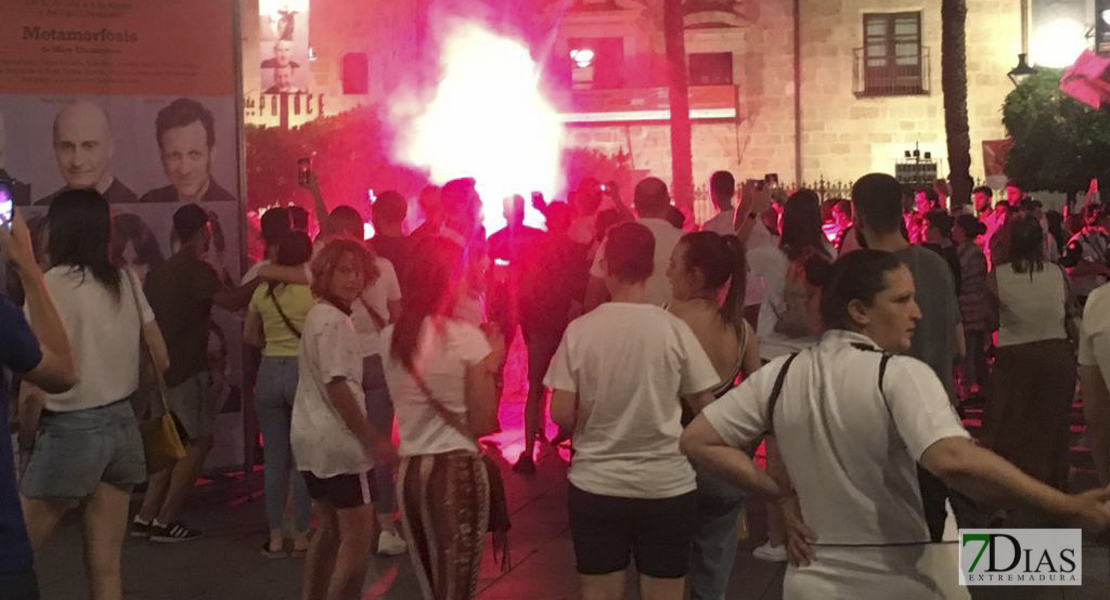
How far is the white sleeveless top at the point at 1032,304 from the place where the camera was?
8.98 meters

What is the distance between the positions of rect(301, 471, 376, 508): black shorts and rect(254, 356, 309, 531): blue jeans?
1.76 metres

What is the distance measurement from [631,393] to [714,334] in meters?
0.82

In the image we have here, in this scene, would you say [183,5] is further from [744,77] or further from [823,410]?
[744,77]

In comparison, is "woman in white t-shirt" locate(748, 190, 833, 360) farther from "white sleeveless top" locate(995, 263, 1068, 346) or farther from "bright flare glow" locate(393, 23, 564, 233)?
"bright flare glow" locate(393, 23, 564, 233)

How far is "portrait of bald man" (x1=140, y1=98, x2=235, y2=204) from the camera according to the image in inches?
389

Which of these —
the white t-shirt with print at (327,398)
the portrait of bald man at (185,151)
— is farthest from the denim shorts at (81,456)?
the portrait of bald man at (185,151)

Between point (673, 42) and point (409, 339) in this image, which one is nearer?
point (409, 339)

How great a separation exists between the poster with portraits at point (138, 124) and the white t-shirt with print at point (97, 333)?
3.38 meters

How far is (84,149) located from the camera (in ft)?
31.6

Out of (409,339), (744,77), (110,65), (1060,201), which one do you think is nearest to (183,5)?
(110,65)

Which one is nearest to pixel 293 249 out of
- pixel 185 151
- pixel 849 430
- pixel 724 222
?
pixel 185 151

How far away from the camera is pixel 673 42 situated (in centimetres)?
3531

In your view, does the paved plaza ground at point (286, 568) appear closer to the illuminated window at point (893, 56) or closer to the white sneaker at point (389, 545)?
the white sneaker at point (389, 545)

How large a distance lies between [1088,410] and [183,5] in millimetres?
6605
